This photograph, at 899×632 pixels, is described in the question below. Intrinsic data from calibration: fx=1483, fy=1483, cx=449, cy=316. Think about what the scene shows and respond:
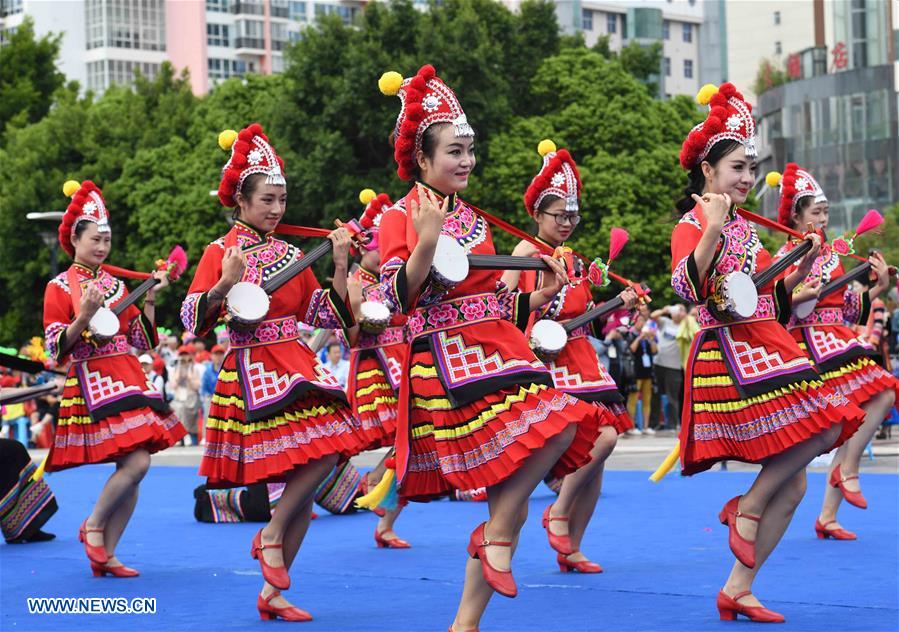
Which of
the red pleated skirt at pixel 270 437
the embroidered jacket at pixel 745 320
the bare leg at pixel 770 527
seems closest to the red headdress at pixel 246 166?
the red pleated skirt at pixel 270 437

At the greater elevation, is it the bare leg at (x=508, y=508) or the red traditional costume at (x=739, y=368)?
the red traditional costume at (x=739, y=368)

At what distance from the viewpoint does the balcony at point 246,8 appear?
80.9 m

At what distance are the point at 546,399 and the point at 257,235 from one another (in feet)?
7.20

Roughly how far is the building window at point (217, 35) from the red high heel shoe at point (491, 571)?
3022 inches

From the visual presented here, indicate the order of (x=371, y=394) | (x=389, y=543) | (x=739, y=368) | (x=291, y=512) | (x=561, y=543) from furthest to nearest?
(x=371, y=394), (x=389, y=543), (x=561, y=543), (x=291, y=512), (x=739, y=368)

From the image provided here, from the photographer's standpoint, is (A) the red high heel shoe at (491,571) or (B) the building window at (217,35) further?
(B) the building window at (217,35)

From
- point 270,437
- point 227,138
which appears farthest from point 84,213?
point 270,437

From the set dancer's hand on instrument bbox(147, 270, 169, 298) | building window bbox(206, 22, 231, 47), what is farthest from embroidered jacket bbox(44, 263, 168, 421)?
building window bbox(206, 22, 231, 47)

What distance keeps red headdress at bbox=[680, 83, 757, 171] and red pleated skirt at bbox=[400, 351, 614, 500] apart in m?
1.60

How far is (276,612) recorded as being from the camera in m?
6.77

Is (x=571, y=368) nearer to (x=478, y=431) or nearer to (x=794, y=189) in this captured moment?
(x=794, y=189)

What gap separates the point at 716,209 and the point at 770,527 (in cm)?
137

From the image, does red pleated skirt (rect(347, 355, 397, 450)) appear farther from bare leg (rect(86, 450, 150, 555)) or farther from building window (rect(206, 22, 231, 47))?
building window (rect(206, 22, 231, 47))

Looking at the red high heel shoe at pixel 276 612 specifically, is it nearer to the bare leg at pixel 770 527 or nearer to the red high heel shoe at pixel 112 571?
the red high heel shoe at pixel 112 571
